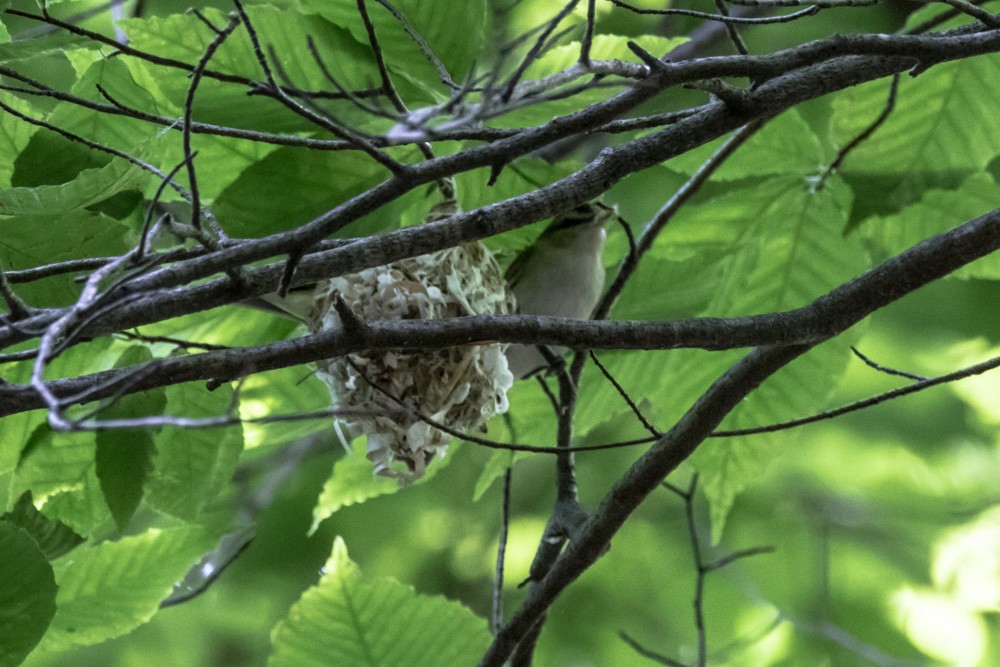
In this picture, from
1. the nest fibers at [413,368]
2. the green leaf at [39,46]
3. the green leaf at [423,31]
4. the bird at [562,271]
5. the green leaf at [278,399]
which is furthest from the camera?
the bird at [562,271]

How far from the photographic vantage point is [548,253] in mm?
2619

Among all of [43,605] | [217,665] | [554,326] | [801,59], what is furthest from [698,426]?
[217,665]

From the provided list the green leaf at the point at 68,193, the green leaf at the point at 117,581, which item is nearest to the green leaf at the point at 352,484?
the green leaf at the point at 117,581

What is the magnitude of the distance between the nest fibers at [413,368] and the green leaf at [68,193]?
503mm

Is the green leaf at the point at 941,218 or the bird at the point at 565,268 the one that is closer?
the green leaf at the point at 941,218

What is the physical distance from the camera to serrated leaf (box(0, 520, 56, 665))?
1694 mm

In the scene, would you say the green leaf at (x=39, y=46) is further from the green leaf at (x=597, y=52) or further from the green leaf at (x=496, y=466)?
the green leaf at (x=496, y=466)

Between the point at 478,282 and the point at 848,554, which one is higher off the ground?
the point at 478,282

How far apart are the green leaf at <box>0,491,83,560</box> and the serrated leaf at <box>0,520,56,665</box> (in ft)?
1.23

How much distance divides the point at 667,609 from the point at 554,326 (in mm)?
3394

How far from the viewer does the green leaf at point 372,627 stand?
2189 millimetres

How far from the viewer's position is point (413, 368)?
6.47ft

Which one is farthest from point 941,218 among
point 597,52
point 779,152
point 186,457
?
point 186,457

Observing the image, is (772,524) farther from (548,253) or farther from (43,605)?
(43,605)
